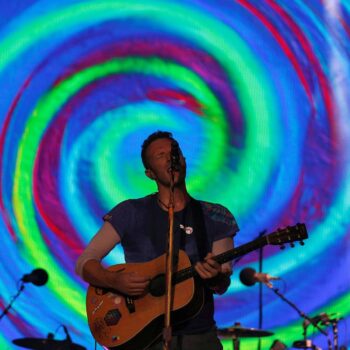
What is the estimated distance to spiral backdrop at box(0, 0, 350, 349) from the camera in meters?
5.86

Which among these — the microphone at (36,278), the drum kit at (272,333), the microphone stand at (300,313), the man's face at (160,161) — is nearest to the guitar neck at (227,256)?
the man's face at (160,161)

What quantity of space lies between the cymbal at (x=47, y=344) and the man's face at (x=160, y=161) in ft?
7.45

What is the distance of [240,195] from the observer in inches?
234

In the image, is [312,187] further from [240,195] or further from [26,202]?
[26,202]

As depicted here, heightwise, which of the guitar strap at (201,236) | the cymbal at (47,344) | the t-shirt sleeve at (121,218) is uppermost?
the cymbal at (47,344)

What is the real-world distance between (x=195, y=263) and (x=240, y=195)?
2.94 metres

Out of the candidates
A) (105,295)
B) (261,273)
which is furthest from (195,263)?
(261,273)

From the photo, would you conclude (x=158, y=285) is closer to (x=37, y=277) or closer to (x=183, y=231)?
(x=183, y=231)

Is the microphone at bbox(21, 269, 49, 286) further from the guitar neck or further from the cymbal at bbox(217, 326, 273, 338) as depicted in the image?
the guitar neck

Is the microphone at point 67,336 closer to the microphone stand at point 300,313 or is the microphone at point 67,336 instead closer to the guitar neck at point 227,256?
the microphone stand at point 300,313

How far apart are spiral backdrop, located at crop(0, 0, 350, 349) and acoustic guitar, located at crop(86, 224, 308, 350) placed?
8.49 ft

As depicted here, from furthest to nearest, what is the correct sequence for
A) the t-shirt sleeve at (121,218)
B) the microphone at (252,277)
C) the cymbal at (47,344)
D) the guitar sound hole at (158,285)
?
the microphone at (252,277) → the cymbal at (47,344) → the t-shirt sleeve at (121,218) → the guitar sound hole at (158,285)

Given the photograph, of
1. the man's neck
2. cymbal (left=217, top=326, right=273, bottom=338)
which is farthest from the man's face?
cymbal (left=217, top=326, right=273, bottom=338)

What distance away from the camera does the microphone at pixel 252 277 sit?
5473mm
